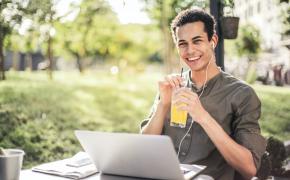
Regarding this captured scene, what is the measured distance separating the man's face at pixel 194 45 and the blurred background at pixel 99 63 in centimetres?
95

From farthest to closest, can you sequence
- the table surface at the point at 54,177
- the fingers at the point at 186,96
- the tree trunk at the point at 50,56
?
the tree trunk at the point at 50,56
the fingers at the point at 186,96
the table surface at the point at 54,177

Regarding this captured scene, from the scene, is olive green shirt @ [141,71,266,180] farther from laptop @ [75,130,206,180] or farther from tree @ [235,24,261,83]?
tree @ [235,24,261,83]

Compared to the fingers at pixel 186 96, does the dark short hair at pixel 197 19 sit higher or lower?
higher

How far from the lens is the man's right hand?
1893 mm

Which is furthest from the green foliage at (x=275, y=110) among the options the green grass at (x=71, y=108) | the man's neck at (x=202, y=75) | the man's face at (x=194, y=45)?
the man's face at (x=194, y=45)

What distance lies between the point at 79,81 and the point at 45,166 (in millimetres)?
5310

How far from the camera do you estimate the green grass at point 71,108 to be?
16.0ft

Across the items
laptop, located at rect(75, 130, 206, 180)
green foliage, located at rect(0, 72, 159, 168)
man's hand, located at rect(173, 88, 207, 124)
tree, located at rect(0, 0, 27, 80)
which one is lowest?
green foliage, located at rect(0, 72, 159, 168)

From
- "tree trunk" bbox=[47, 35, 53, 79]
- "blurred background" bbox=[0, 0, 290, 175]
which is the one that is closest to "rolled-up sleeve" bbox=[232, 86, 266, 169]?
"blurred background" bbox=[0, 0, 290, 175]

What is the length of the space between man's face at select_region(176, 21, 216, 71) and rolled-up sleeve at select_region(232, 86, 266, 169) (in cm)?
25

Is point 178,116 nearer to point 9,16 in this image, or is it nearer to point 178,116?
point 178,116

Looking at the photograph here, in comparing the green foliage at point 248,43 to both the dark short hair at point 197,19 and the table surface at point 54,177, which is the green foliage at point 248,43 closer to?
the dark short hair at point 197,19

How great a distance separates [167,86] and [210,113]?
0.28m

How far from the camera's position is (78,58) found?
6777 millimetres
